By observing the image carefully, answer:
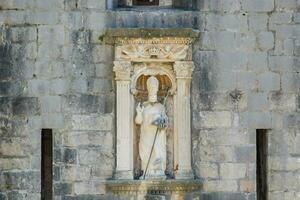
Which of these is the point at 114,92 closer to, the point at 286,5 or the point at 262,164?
the point at 262,164

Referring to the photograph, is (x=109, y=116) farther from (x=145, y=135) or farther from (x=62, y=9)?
(x=62, y=9)

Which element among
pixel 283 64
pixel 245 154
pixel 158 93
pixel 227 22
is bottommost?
pixel 245 154

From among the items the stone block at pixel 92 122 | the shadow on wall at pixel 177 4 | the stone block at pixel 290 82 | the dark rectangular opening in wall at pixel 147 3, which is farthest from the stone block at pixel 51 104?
the stone block at pixel 290 82

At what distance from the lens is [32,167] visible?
1043 cm

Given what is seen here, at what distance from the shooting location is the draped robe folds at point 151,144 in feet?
34.0

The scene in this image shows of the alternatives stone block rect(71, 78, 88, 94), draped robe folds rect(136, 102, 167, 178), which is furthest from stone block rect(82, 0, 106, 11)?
draped robe folds rect(136, 102, 167, 178)

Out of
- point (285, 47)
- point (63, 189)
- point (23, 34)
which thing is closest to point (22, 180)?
point (63, 189)

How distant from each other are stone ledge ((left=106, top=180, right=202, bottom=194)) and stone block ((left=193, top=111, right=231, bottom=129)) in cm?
75

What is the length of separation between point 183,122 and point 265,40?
1.56 m

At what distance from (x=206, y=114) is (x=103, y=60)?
151cm

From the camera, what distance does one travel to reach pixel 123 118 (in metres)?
10.4

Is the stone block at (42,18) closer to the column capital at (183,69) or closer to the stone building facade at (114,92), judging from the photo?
the stone building facade at (114,92)

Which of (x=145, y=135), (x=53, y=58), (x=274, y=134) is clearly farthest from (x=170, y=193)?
(x=53, y=58)

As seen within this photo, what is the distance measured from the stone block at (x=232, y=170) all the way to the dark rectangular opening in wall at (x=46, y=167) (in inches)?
88.8
